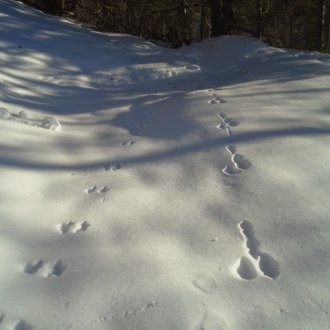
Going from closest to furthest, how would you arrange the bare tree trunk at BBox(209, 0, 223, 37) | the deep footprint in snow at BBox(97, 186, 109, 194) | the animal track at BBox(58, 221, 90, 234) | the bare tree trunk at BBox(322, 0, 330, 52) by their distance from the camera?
1. the animal track at BBox(58, 221, 90, 234)
2. the deep footprint in snow at BBox(97, 186, 109, 194)
3. the bare tree trunk at BBox(209, 0, 223, 37)
4. the bare tree trunk at BBox(322, 0, 330, 52)

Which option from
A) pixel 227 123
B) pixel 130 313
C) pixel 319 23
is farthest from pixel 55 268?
pixel 319 23

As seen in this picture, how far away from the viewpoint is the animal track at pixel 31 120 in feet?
13.8

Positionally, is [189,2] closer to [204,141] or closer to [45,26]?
[45,26]

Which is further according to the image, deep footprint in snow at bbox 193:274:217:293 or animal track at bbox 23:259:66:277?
animal track at bbox 23:259:66:277

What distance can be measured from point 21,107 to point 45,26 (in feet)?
15.8

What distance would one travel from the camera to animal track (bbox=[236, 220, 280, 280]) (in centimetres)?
219

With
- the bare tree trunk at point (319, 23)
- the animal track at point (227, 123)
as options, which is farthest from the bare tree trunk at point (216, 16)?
the animal track at point (227, 123)

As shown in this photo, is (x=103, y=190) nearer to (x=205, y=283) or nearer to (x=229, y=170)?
(x=229, y=170)

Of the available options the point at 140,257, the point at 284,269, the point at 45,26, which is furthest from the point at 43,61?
the point at 284,269

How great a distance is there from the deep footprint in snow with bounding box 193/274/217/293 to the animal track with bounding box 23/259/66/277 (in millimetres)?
865

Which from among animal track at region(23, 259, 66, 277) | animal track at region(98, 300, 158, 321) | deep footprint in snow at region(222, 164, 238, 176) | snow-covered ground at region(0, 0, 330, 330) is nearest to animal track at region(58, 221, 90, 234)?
snow-covered ground at region(0, 0, 330, 330)

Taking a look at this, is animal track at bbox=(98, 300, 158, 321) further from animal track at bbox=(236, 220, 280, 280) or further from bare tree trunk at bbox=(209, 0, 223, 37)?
bare tree trunk at bbox=(209, 0, 223, 37)

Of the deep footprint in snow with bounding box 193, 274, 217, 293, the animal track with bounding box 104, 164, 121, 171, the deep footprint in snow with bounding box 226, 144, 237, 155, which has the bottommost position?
the deep footprint in snow with bounding box 193, 274, 217, 293

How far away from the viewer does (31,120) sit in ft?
14.6
